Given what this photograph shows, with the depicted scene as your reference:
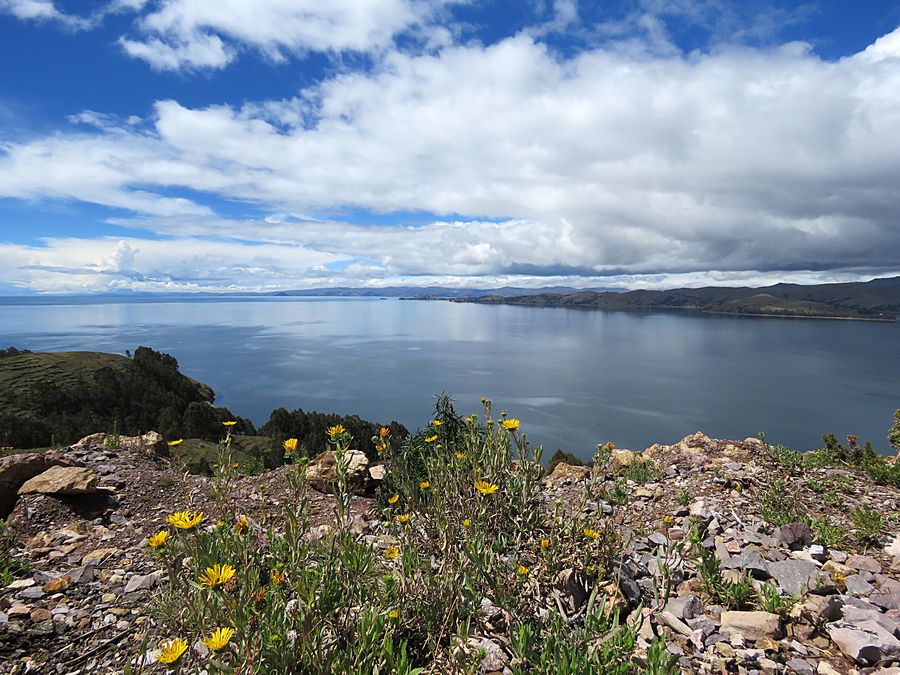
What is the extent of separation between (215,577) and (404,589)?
140 cm

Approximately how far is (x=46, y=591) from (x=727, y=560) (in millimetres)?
6497

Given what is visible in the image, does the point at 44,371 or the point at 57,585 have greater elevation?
the point at 57,585

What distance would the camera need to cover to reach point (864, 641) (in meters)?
3.26

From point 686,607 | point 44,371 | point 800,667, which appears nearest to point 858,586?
point 800,667

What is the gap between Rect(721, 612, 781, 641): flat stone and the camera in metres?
3.42

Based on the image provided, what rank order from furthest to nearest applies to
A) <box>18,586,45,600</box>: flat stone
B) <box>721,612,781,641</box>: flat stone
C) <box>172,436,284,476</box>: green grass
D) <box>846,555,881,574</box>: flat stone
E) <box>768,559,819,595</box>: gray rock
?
<box>172,436,284,476</box>: green grass → <box>846,555,881,574</box>: flat stone → <box>768,559,819,595</box>: gray rock → <box>18,586,45,600</box>: flat stone → <box>721,612,781,641</box>: flat stone

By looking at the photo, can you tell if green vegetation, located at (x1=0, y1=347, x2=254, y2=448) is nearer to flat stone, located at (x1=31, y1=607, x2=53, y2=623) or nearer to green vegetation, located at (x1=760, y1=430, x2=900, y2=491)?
flat stone, located at (x1=31, y1=607, x2=53, y2=623)

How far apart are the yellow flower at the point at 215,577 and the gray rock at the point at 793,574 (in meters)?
4.73

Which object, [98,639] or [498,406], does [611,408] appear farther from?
[98,639]

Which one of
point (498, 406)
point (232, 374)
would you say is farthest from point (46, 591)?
point (232, 374)

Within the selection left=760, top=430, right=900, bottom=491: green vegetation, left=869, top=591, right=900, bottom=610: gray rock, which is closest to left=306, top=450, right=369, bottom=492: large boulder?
left=869, top=591, right=900, bottom=610: gray rock

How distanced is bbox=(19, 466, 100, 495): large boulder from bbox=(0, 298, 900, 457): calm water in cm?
3846

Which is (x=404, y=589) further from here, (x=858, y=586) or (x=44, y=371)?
(x=44, y=371)

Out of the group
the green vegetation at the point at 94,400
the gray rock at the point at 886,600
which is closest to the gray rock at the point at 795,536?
the gray rock at the point at 886,600
